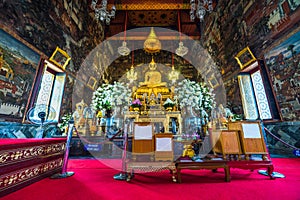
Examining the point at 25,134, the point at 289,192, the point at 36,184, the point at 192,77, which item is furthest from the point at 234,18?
the point at 25,134

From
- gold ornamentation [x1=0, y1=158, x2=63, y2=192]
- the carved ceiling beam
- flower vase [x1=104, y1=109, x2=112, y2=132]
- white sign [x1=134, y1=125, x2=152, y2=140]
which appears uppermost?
the carved ceiling beam

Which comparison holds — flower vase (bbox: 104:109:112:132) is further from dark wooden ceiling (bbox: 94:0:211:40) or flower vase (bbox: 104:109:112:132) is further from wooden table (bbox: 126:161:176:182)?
dark wooden ceiling (bbox: 94:0:211:40)

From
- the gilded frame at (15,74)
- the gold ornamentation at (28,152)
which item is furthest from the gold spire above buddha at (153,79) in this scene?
the gold ornamentation at (28,152)

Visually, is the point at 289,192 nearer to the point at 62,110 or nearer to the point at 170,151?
the point at 170,151

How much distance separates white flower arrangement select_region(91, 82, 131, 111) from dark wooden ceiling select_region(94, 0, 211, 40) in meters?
5.17

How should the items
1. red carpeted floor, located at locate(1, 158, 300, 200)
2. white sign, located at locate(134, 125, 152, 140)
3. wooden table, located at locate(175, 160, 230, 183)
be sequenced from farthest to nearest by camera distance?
1. white sign, located at locate(134, 125, 152, 140)
2. wooden table, located at locate(175, 160, 230, 183)
3. red carpeted floor, located at locate(1, 158, 300, 200)

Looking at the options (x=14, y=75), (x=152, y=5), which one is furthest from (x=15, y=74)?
(x=152, y=5)

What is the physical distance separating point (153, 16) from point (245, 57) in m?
7.25

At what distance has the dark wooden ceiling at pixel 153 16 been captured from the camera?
24.8ft

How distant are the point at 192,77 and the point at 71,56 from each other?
25.7 ft

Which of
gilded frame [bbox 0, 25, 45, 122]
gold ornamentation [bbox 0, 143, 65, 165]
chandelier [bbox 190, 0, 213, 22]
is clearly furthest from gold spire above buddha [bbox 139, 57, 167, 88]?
gold ornamentation [bbox 0, 143, 65, 165]

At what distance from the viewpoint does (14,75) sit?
9.66ft

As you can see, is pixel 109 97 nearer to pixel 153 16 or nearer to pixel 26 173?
pixel 26 173

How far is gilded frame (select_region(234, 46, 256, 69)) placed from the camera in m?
4.23
